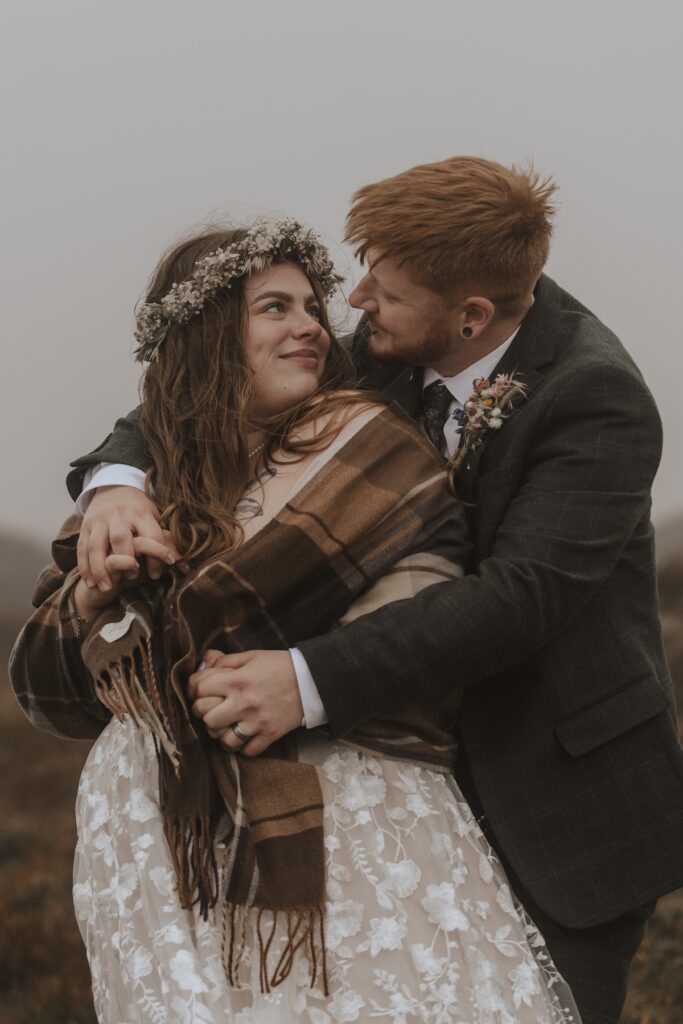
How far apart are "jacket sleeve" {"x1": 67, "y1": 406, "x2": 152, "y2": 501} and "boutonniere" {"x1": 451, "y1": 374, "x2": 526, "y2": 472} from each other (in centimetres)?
64

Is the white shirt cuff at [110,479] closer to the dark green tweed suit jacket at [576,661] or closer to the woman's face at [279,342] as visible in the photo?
the woman's face at [279,342]

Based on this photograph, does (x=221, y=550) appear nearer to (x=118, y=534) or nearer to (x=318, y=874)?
(x=118, y=534)

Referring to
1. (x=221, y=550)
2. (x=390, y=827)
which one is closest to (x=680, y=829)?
(x=390, y=827)

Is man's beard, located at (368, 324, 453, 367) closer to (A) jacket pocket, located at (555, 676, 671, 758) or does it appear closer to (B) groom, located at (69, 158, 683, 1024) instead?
(B) groom, located at (69, 158, 683, 1024)

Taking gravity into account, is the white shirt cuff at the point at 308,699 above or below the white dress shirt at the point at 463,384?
below

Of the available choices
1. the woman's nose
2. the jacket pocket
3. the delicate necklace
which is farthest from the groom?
the delicate necklace

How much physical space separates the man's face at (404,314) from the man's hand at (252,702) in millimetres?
727

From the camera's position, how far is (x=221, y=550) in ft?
6.97

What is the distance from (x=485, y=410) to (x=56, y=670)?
96cm

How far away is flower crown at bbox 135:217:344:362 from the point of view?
2416 mm

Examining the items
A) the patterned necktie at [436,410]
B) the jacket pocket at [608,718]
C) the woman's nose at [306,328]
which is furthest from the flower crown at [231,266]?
the jacket pocket at [608,718]

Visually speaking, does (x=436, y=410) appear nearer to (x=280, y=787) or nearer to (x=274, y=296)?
(x=274, y=296)

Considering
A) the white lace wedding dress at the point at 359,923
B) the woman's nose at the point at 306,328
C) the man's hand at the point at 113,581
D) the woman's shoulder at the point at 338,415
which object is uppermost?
the woman's nose at the point at 306,328

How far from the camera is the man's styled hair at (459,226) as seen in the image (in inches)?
90.2
